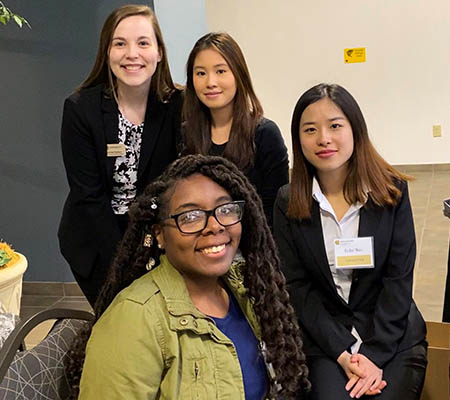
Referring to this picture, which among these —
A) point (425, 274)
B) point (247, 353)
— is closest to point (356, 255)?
point (247, 353)

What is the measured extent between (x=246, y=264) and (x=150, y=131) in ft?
2.92

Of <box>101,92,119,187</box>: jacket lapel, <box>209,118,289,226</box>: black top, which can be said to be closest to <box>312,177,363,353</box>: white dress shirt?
<box>209,118,289,226</box>: black top

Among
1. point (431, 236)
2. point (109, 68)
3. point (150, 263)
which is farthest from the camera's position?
point (431, 236)

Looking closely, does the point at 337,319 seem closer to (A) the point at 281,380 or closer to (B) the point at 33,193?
(A) the point at 281,380

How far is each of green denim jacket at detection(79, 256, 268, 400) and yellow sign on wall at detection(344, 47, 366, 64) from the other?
16.6 feet

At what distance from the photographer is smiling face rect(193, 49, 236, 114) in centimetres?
211

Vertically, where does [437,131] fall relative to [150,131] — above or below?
below

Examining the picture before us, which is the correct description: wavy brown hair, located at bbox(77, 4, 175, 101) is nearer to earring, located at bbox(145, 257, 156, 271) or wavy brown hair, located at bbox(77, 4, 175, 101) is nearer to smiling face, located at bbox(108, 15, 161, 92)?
smiling face, located at bbox(108, 15, 161, 92)

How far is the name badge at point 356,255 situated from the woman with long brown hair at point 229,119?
454 mm

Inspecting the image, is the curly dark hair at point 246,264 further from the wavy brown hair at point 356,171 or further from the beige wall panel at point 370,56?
the beige wall panel at point 370,56

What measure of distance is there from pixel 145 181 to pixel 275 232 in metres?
0.56

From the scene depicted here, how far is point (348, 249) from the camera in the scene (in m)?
1.81

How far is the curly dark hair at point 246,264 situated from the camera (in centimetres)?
133

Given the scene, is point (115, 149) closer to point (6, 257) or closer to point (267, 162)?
point (267, 162)
